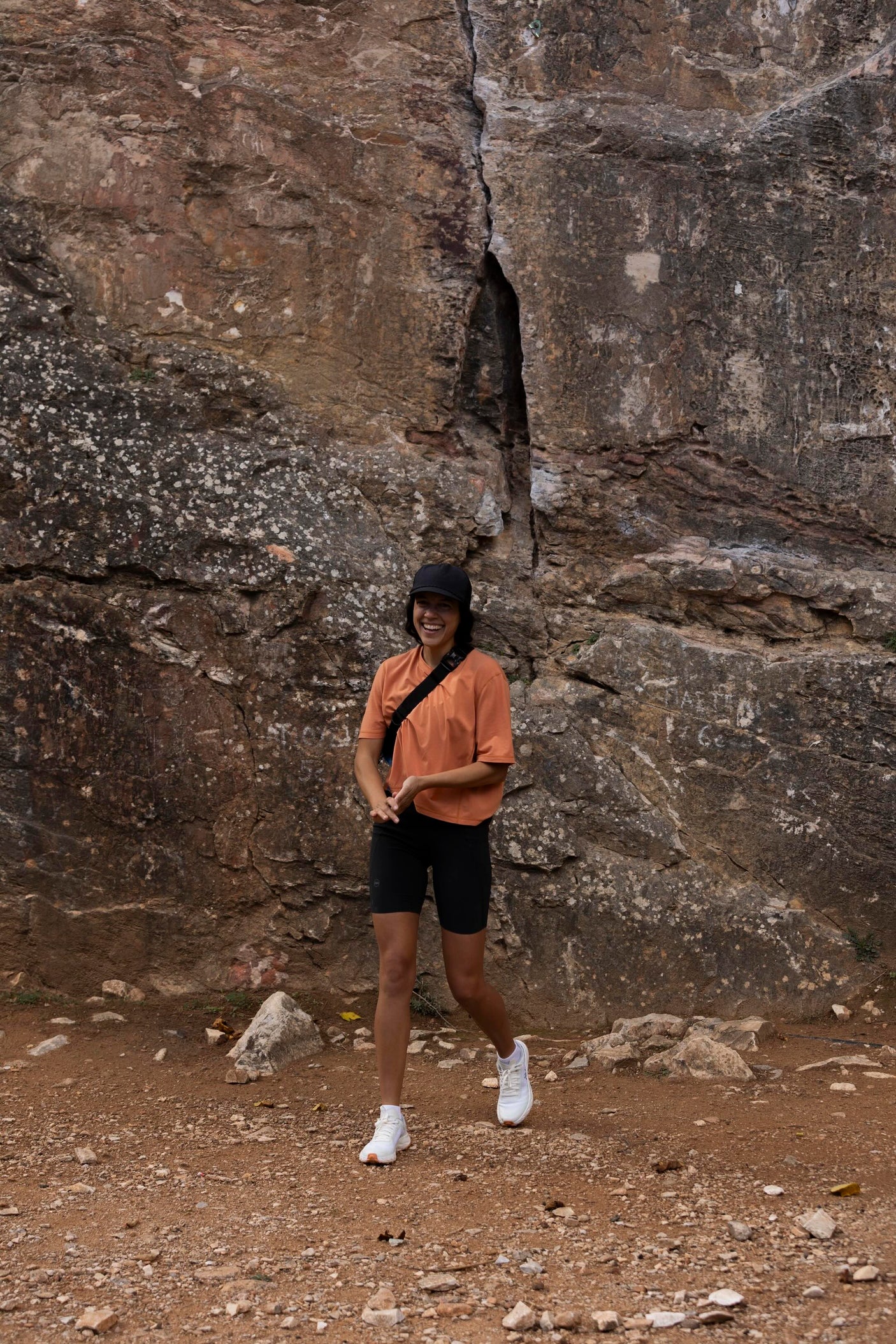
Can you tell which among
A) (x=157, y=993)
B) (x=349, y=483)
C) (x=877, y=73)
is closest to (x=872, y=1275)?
(x=157, y=993)

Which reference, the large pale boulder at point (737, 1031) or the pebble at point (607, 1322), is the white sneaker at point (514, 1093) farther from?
the pebble at point (607, 1322)

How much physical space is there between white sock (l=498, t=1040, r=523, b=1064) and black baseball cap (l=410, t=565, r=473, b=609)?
141 centimetres

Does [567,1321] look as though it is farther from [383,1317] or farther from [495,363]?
[495,363]

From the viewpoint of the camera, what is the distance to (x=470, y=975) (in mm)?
3729

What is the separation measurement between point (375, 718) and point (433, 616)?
0.38 meters

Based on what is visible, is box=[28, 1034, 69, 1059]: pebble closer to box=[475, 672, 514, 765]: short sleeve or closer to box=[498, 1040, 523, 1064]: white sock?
box=[498, 1040, 523, 1064]: white sock

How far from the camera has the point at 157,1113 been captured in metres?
4.09

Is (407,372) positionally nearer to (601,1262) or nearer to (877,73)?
(877,73)

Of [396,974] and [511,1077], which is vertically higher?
[396,974]

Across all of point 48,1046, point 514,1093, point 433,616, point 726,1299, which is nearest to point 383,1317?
point 726,1299

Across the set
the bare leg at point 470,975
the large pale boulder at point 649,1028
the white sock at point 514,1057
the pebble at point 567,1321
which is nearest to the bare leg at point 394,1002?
the bare leg at point 470,975

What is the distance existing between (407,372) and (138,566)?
1.44 meters

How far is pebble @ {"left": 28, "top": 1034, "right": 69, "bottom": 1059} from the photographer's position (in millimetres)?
4578

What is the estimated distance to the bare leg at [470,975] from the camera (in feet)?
12.2
